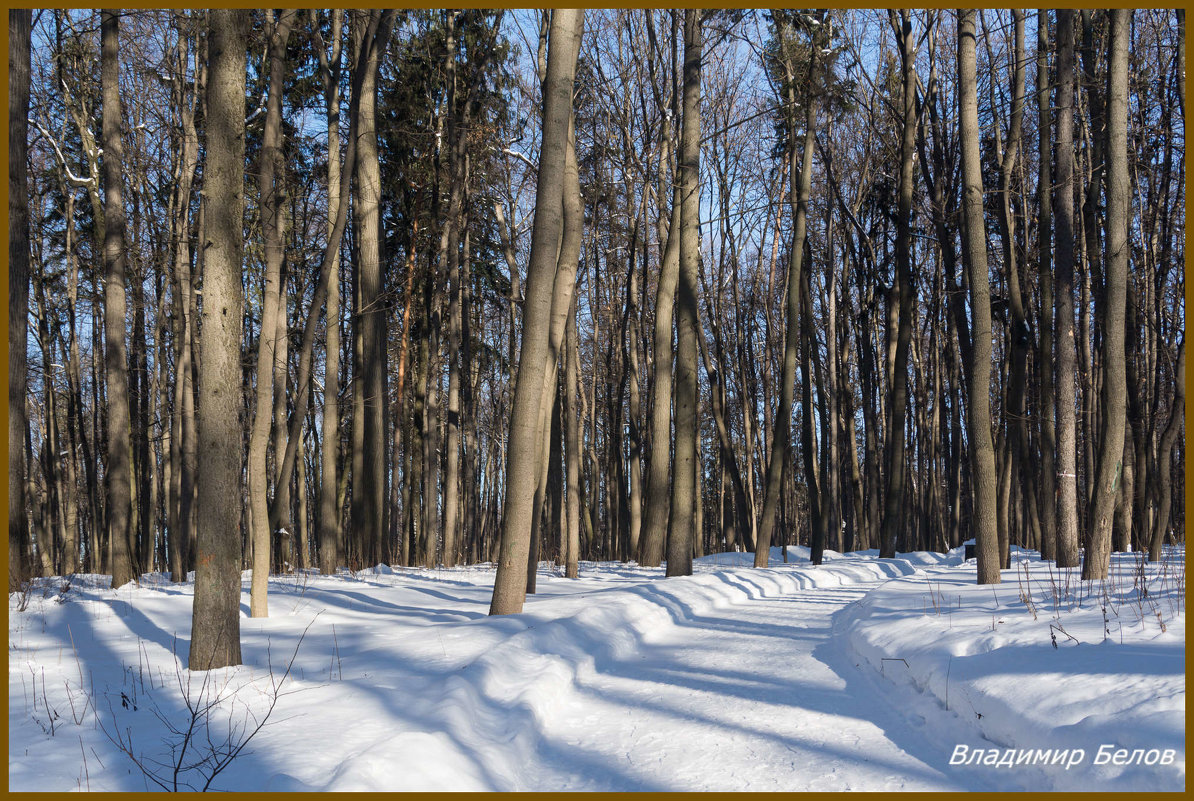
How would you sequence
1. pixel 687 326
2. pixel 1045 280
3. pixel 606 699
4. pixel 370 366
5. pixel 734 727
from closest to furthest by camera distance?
pixel 734 727 < pixel 606 699 < pixel 687 326 < pixel 1045 280 < pixel 370 366

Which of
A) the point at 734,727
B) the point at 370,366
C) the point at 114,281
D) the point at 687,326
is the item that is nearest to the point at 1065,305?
the point at 687,326

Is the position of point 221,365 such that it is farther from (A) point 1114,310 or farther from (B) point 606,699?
(A) point 1114,310

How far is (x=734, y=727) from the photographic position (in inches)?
201

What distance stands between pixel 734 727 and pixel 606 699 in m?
1.13

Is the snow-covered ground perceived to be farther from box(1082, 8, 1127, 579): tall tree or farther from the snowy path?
box(1082, 8, 1127, 579): tall tree

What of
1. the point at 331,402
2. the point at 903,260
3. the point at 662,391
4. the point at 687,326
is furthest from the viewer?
the point at 903,260

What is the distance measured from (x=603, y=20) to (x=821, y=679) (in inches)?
764

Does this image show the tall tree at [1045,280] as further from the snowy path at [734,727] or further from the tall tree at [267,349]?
the tall tree at [267,349]

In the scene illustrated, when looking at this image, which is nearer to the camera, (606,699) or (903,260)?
(606,699)

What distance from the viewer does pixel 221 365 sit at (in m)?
6.38

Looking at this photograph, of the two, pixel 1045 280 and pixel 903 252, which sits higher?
pixel 903 252

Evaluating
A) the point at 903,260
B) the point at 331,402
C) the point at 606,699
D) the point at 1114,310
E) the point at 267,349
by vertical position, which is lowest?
the point at 606,699

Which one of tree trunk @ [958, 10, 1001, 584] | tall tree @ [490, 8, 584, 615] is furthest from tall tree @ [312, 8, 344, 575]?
tree trunk @ [958, 10, 1001, 584]

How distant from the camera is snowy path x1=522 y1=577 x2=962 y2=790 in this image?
419cm
